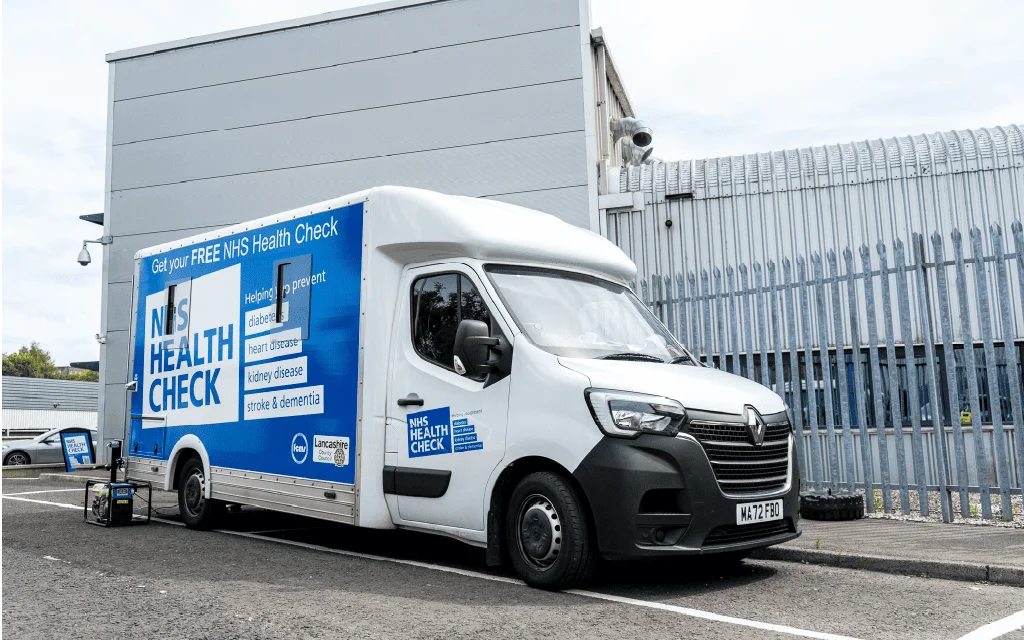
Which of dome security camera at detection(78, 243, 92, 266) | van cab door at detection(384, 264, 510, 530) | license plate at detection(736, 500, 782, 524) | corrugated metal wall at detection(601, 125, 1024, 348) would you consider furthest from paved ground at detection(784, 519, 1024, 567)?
dome security camera at detection(78, 243, 92, 266)

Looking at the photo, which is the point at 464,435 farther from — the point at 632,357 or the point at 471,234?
the point at 471,234

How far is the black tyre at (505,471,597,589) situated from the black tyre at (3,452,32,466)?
21.6 m

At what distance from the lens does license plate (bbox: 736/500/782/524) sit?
214 inches

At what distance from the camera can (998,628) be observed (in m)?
4.52

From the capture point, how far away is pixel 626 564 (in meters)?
6.43

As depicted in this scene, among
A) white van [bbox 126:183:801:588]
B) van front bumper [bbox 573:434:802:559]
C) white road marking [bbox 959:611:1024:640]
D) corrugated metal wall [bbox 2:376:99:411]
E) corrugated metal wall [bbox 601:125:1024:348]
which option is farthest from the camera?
corrugated metal wall [bbox 2:376:99:411]

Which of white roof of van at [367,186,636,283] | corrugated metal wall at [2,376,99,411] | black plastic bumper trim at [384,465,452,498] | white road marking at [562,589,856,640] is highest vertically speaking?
corrugated metal wall at [2,376,99,411]

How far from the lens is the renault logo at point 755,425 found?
5.61 m

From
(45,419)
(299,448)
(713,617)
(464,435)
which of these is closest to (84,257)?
(299,448)

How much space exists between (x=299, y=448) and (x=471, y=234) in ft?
8.36

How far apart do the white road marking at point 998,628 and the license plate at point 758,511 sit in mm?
1398

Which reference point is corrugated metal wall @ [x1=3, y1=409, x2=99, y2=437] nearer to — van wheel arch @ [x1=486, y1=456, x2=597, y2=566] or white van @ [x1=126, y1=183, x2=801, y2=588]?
white van @ [x1=126, y1=183, x2=801, y2=588]

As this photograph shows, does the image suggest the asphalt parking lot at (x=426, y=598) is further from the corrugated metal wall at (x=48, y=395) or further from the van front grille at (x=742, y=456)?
the corrugated metal wall at (x=48, y=395)

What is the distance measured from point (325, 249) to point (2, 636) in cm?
386
